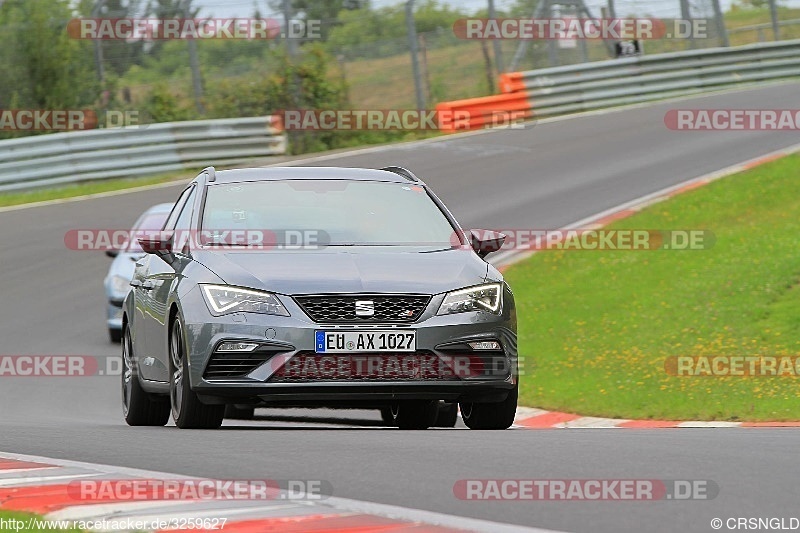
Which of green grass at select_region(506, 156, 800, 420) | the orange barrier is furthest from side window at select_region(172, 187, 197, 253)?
the orange barrier

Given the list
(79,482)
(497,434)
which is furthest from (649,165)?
(79,482)

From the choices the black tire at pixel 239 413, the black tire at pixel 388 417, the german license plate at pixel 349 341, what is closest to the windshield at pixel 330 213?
the german license plate at pixel 349 341

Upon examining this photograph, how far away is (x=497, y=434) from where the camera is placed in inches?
347

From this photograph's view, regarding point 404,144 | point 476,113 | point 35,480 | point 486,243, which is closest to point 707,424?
point 486,243

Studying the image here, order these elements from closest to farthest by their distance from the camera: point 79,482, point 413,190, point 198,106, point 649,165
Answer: point 79,482 → point 413,190 → point 649,165 → point 198,106

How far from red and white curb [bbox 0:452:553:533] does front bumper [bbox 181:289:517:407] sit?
215 cm

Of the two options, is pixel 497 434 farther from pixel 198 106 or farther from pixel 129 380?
pixel 198 106

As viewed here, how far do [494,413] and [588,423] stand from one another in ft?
8.40

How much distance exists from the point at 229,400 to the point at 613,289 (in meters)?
7.97

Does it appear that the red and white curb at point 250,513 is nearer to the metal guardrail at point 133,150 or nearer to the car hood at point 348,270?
the car hood at point 348,270

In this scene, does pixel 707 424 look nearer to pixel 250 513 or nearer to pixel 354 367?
pixel 354 367

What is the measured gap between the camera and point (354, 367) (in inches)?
343

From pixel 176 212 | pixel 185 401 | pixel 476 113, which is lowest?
pixel 476 113

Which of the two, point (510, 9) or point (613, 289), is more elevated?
point (510, 9)
